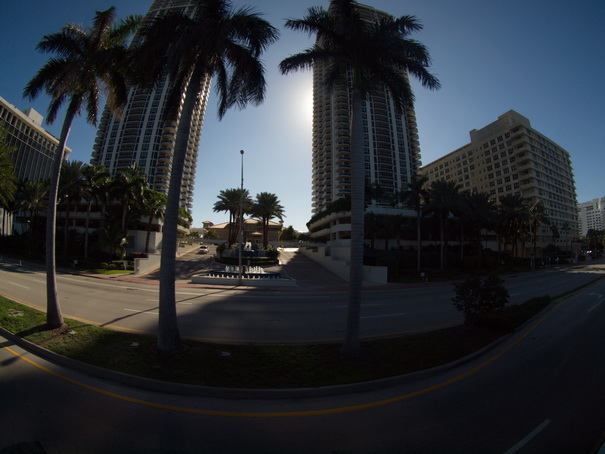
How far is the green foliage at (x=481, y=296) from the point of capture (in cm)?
962

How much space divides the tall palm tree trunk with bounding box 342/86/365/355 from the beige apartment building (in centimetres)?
8265

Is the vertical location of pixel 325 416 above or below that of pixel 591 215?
below

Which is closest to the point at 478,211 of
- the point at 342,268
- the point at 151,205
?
the point at 342,268

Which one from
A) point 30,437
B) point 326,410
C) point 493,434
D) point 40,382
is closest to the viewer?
point 30,437

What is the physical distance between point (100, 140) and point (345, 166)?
3331 inches

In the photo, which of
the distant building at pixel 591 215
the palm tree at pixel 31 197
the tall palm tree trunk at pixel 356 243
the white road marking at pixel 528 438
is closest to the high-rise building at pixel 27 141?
the palm tree at pixel 31 197

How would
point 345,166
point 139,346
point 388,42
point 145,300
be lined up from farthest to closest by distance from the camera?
point 345,166 < point 145,300 < point 388,42 < point 139,346

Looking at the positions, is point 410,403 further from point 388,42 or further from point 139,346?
point 388,42

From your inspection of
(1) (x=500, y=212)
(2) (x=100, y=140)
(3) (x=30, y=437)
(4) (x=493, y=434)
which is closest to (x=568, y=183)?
(1) (x=500, y=212)

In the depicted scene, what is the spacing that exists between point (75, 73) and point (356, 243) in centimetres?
1151

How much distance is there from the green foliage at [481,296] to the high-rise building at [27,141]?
88.6m

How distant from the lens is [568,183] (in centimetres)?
8606

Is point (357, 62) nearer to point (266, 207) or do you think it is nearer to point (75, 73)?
point (75, 73)

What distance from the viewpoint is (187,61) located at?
739 centimetres
